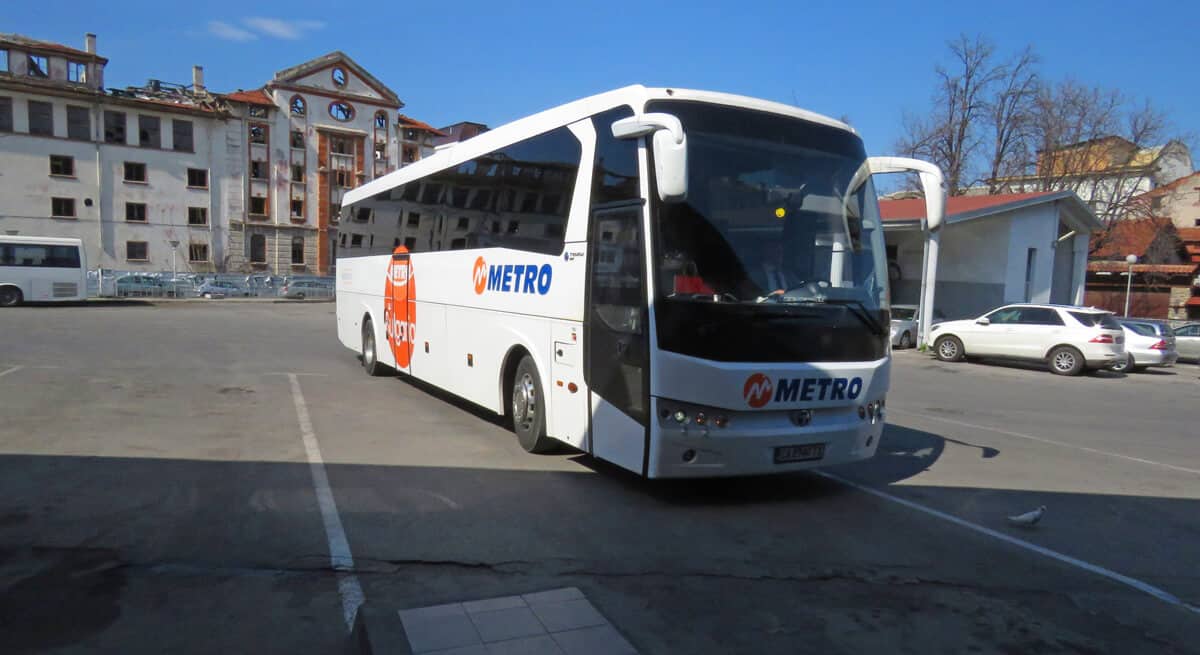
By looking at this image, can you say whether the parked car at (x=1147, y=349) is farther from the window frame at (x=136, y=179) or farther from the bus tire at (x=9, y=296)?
the window frame at (x=136, y=179)

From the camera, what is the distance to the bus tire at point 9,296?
31047mm

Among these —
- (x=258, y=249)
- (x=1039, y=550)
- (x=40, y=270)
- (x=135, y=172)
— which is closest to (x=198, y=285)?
(x=40, y=270)

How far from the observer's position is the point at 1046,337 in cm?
1953

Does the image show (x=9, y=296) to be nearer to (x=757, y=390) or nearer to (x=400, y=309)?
(x=400, y=309)

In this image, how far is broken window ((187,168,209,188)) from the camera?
5566cm

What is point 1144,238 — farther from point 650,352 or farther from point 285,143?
point 285,143

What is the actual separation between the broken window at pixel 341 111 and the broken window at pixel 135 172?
46.3ft

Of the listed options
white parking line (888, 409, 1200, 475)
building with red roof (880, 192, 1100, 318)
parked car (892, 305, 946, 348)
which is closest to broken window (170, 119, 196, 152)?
building with red roof (880, 192, 1100, 318)

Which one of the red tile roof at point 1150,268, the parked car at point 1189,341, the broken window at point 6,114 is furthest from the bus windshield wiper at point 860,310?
the broken window at point 6,114

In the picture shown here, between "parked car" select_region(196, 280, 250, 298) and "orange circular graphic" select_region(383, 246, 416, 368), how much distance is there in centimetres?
3730

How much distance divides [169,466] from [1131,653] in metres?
7.43

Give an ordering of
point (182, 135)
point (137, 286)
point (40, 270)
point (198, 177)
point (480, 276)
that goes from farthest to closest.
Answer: point (198, 177) → point (182, 135) → point (137, 286) → point (40, 270) → point (480, 276)

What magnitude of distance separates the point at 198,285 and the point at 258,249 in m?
15.0

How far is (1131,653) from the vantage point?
394 cm
